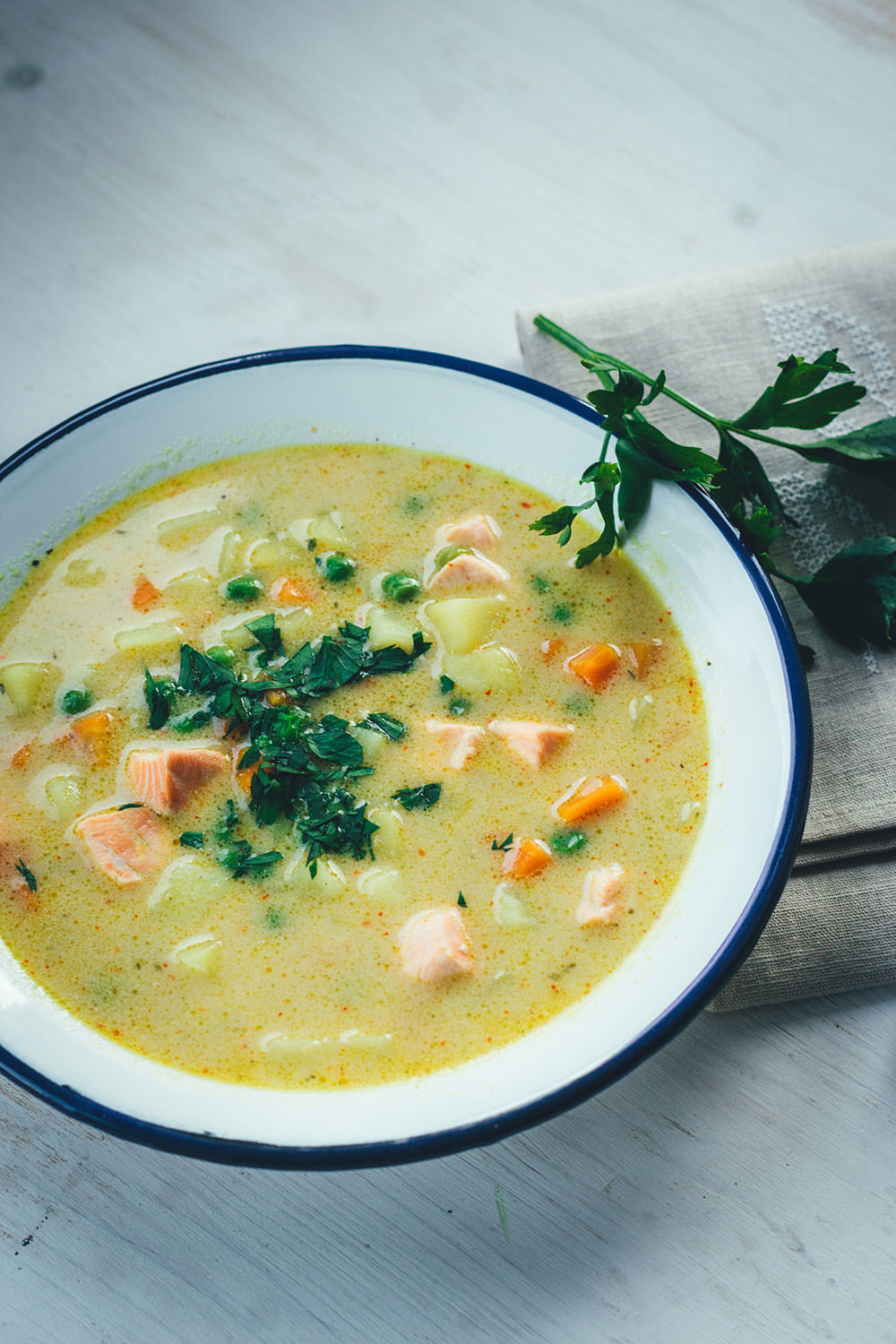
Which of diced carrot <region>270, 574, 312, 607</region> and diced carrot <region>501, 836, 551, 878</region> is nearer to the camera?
diced carrot <region>501, 836, 551, 878</region>

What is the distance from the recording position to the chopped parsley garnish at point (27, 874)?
2.91m

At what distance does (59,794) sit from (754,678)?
66.5 inches

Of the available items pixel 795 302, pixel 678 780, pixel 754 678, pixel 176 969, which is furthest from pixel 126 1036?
pixel 795 302

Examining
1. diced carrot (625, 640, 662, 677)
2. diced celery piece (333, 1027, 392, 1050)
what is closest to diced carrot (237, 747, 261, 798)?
diced celery piece (333, 1027, 392, 1050)

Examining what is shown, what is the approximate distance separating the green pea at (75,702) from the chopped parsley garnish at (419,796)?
82 centimetres

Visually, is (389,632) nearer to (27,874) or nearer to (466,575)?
(466,575)

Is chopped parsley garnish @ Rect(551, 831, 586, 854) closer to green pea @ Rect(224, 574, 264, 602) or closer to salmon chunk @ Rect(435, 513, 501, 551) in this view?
salmon chunk @ Rect(435, 513, 501, 551)

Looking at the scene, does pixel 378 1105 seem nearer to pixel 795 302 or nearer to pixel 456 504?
pixel 456 504

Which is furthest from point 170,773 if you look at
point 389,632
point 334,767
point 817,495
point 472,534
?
point 817,495

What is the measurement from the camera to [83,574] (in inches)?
128

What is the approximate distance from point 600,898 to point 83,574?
1583 millimetres

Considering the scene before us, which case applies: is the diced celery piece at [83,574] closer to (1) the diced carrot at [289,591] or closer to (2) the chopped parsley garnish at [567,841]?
(1) the diced carrot at [289,591]

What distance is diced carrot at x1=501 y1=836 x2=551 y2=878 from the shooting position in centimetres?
287

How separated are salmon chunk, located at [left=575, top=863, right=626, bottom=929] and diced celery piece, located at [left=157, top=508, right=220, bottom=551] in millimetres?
1375
